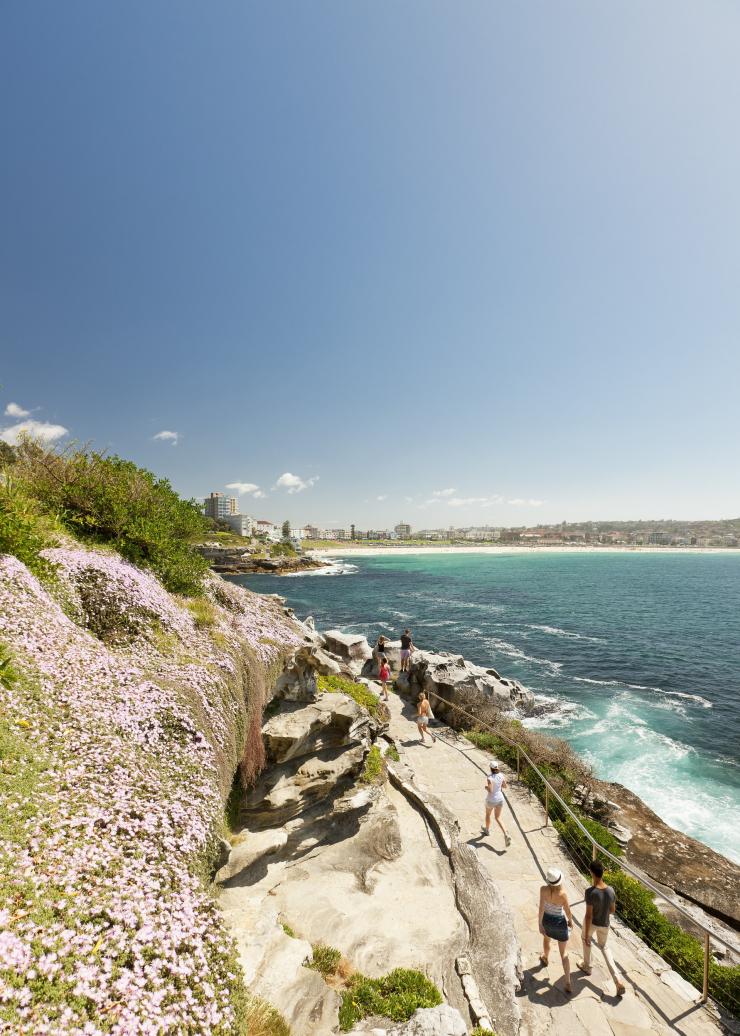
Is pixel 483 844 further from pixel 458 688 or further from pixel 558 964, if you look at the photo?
pixel 458 688

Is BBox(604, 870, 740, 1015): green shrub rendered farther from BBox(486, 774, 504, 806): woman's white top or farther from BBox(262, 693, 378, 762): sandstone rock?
BBox(262, 693, 378, 762): sandstone rock

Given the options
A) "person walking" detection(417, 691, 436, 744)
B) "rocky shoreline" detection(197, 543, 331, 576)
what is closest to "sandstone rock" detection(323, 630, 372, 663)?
"person walking" detection(417, 691, 436, 744)

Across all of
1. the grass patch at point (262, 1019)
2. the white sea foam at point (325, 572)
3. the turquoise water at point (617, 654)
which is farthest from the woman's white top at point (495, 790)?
the white sea foam at point (325, 572)

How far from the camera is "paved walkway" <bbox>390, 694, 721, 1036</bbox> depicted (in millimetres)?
7223

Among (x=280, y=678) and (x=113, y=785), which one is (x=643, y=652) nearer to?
(x=280, y=678)

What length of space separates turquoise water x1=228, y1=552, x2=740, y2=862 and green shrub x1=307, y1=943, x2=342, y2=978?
15.8 m

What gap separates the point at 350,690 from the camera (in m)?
15.9

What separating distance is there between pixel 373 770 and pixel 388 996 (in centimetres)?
576

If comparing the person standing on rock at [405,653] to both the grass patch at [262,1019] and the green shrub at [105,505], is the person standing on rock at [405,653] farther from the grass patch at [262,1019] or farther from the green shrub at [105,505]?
the grass patch at [262,1019]

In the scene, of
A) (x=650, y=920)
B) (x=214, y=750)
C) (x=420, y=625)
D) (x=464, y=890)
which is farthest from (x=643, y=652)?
(x=214, y=750)

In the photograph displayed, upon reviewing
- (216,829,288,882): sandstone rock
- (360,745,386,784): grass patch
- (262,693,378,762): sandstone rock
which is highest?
(262,693,378,762): sandstone rock

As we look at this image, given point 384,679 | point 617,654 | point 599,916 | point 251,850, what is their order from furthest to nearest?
point 617,654 → point 384,679 → point 251,850 → point 599,916

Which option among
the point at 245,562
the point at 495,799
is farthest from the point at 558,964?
the point at 245,562

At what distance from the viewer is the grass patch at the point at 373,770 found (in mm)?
11461
